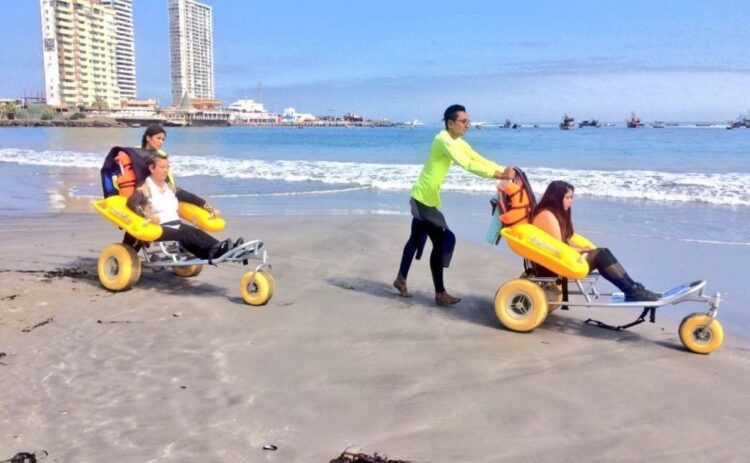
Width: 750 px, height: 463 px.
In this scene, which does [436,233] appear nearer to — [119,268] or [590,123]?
[119,268]

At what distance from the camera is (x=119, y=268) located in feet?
20.2

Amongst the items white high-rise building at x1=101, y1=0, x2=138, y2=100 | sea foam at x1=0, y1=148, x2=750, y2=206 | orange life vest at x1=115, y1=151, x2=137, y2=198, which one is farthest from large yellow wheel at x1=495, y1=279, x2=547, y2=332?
white high-rise building at x1=101, y1=0, x2=138, y2=100

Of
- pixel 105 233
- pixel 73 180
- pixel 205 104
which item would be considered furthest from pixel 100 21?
pixel 105 233

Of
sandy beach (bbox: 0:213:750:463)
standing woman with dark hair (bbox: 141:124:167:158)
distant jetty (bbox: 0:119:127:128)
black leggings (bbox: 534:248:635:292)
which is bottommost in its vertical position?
sandy beach (bbox: 0:213:750:463)

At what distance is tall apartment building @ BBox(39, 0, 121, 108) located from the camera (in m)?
135

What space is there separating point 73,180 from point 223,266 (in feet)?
41.5

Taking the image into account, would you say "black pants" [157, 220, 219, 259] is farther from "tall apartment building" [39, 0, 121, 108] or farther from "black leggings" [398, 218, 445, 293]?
"tall apartment building" [39, 0, 121, 108]

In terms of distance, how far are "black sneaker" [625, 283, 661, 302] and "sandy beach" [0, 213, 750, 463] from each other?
352mm

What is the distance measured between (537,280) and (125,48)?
A: 190 metres

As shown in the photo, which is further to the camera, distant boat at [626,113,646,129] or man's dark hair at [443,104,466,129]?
distant boat at [626,113,646,129]

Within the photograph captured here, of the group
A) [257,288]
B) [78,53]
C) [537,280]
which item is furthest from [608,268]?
[78,53]

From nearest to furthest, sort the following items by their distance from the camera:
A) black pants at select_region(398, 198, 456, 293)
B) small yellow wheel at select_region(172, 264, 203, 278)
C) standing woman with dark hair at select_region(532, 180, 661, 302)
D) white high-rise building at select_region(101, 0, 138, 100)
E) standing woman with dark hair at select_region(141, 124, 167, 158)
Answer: standing woman with dark hair at select_region(532, 180, 661, 302)
black pants at select_region(398, 198, 456, 293)
standing woman with dark hair at select_region(141, 124, 167, 158)
small yellow wheel at select_region(172, 264, 203, 278)
white high-rise building at select_region(101, 0, 138, 100)

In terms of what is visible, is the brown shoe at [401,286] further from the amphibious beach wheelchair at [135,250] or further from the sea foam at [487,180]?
the sea foam at [487,180]

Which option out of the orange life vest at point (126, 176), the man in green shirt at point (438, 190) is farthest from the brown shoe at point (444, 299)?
the orange life vest at point (126, 176)
